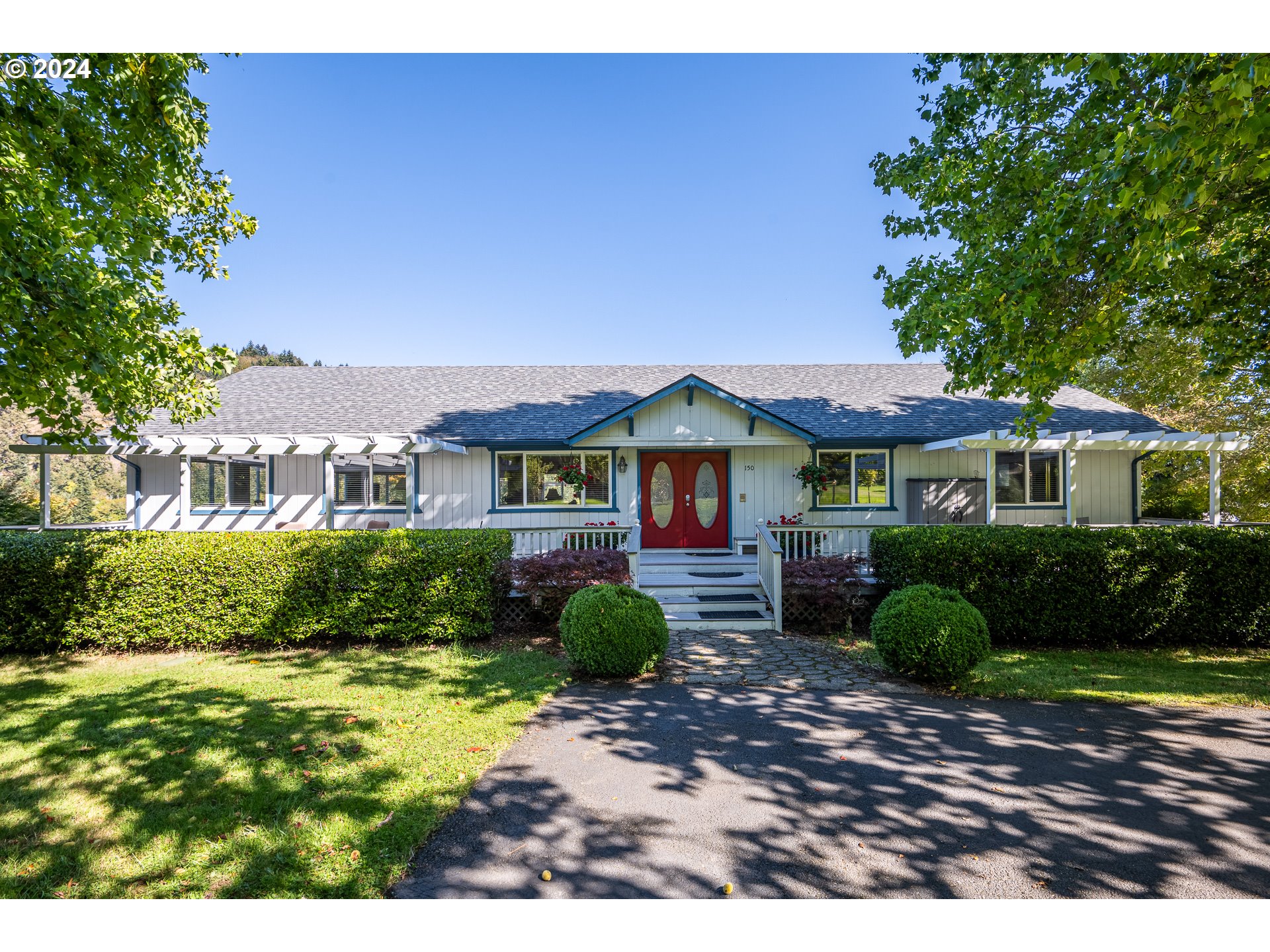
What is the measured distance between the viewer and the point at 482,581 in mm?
8172

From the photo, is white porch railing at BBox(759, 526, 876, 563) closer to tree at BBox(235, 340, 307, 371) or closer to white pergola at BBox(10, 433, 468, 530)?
white pergola at BBox(10, 433, 468, 530)

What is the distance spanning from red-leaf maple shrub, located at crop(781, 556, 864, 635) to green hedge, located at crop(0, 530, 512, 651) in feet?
16.2

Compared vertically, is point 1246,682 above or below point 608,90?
below

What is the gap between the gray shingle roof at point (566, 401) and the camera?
13.8m

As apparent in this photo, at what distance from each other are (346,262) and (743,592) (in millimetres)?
14253

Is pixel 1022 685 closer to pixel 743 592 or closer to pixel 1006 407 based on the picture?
pixel 743 592

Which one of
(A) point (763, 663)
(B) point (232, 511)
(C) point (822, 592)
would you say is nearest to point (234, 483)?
(B) point (232, 511)

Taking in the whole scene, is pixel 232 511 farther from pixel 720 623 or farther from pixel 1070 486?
pixel 1070 486

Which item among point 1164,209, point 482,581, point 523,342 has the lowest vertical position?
point 482,581

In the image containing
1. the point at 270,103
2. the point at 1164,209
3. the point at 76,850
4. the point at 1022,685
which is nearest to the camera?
the point at 76,850

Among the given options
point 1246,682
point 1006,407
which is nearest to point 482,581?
point 1246,682

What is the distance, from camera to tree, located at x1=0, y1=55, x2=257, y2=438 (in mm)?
5258

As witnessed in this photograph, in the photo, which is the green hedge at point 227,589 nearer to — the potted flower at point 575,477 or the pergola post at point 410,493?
the pergola post at point 410,493

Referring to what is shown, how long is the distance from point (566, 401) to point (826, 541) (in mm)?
8138
